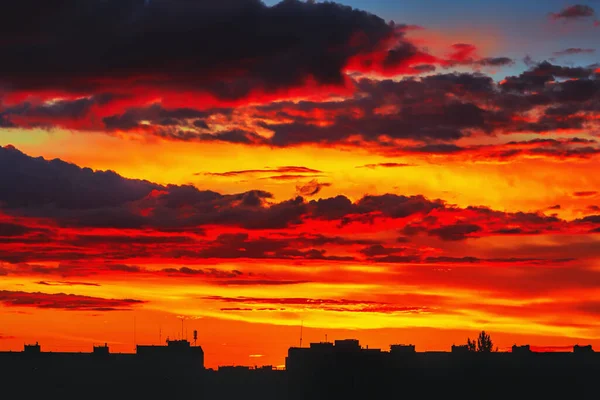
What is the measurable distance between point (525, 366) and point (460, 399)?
15.8 metres

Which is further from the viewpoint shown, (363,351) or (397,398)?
(363,351)

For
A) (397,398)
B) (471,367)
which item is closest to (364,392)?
(397,398)

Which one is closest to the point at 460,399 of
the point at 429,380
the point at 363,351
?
the point at 429,380

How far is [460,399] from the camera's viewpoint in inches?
7298

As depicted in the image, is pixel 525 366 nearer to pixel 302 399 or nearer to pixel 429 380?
pixel 429 380

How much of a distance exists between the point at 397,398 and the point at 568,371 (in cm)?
3140

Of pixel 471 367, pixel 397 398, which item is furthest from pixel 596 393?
pixel 397 398

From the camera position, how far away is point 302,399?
197 meters

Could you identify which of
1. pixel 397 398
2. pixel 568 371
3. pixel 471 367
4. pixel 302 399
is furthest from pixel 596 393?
pixel 302 399

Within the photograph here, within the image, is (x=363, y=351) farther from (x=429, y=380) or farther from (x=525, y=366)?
(x=525, y=366)

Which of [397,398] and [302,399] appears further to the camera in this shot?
[302,399]

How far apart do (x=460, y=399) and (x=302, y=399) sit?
2853cm

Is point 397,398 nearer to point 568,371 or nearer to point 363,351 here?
point 363,351

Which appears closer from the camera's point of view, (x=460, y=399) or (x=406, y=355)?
(x=460, y=399)
